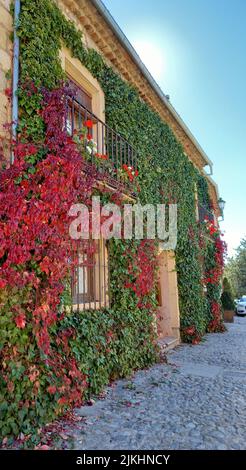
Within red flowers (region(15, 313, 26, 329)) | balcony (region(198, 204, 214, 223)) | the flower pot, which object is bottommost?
the flower pot

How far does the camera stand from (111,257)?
540 centimetres

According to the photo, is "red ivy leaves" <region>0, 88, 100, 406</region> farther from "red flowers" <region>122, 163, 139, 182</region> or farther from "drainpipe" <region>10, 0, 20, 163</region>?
"red flowers" <region>122, 163, 139, 182</region>

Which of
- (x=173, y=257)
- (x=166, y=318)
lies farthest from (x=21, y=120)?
(x=166, y=318)

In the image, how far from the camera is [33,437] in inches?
114

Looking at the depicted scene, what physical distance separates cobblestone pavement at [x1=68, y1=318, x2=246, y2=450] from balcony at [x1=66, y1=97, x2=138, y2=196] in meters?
2.99

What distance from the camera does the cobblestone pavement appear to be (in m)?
3.02

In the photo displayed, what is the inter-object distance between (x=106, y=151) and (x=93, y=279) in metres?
2.30

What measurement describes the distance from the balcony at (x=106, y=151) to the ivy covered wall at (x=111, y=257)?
31 centimetres

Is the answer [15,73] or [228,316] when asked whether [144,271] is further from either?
[228,316]

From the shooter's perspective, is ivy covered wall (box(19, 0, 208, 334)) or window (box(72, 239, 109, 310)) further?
window (box(72, 239, 109, 310))

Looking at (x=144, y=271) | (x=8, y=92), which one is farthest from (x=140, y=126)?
(x=8, y=92)

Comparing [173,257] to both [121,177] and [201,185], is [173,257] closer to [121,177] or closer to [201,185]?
[121,177]

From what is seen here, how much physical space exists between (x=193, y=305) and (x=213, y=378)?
382 centimetres

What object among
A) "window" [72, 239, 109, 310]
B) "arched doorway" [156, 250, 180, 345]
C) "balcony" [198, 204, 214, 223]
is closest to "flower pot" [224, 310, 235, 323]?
"balcony" [198, 204, 214, 223]
